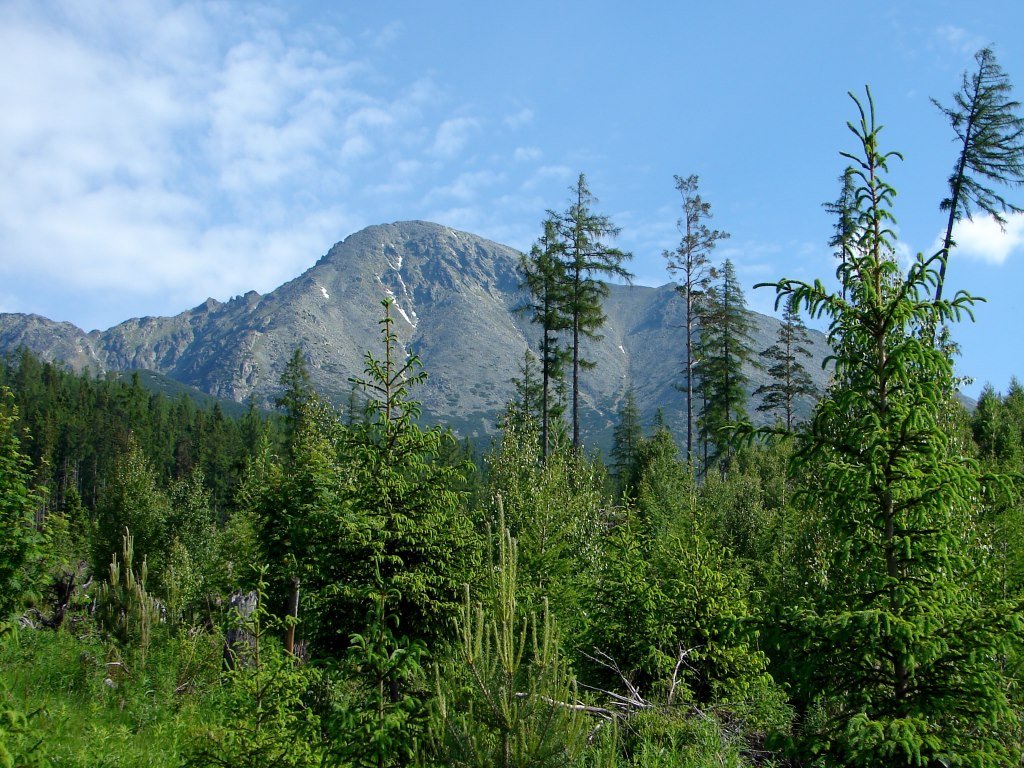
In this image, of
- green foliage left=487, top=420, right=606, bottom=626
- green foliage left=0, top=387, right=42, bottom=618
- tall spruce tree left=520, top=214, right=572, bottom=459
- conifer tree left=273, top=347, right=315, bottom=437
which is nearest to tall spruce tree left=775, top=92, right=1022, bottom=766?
green foliage left=487, top=420, right=606, bottom=626

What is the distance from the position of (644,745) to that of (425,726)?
276 cm

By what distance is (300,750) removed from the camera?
21.6 feet

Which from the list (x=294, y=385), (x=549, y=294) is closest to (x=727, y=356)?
(x=549, y=294)

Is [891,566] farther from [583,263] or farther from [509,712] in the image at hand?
[583,263]

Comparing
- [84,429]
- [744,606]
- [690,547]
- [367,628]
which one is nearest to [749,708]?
[744,606]

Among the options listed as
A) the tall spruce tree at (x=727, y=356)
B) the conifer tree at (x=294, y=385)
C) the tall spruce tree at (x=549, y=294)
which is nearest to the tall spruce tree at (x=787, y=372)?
the tall spruce tree at (x=727, y=356)

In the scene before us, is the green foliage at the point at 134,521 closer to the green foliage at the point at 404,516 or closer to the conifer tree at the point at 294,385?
the conifer tree at the point at 294,385

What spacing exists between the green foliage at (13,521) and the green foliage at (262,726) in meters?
4.11

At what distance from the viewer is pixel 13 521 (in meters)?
9.05

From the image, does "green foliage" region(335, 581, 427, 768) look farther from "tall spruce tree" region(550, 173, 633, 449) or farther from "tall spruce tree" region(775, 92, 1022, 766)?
"tall spruce tree" region(550, 173, 633, 449)

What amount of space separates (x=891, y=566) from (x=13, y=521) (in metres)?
10.3

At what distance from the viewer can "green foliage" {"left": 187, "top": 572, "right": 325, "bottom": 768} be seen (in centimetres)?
627

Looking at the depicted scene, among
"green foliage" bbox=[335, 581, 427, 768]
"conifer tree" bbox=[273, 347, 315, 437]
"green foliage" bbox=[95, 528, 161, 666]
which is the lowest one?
"green foliage" bbox=[95, 528, 161, 666]

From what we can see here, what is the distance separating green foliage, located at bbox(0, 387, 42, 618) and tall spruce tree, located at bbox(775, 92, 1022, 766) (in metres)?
9.27
